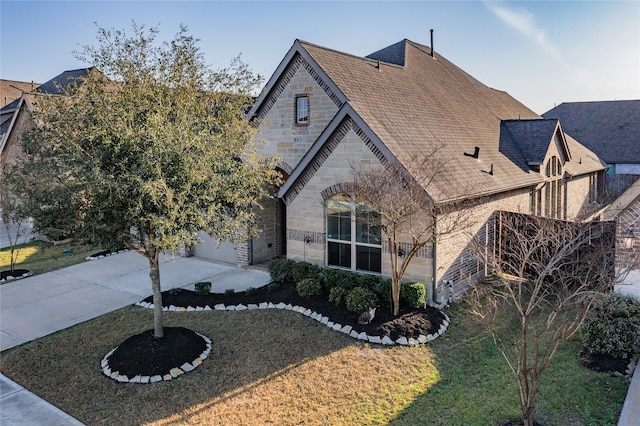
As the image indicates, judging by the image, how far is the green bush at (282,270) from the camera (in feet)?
48.6

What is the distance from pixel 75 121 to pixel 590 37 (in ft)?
46.5

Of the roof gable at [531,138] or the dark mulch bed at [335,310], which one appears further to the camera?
the roof gable at [531,138]

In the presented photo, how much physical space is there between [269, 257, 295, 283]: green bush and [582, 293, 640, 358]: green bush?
8.44 m

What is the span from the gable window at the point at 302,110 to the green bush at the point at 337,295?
22.1 ft

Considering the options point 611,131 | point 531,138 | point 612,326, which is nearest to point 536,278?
point 612,326

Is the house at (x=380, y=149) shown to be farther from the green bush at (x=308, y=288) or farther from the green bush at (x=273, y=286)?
the green bush at (x=308, y=288)

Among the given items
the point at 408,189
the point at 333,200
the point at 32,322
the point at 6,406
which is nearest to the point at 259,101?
the point at 333,200

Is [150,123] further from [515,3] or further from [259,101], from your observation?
[515,3]

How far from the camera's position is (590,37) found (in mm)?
13484

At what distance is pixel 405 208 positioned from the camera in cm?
1171

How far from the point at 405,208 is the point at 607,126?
3845cm

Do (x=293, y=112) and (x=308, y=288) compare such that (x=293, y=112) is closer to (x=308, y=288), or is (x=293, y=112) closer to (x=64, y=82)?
(x=308, y=288)

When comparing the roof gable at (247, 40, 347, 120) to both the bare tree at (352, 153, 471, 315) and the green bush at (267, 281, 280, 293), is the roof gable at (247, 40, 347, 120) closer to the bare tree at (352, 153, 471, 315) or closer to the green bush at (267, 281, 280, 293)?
the bare tree at (352, 153, 471, 315)

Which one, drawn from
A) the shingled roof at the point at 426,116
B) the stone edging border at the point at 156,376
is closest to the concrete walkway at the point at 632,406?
the shingled roof at the point at 426,116
